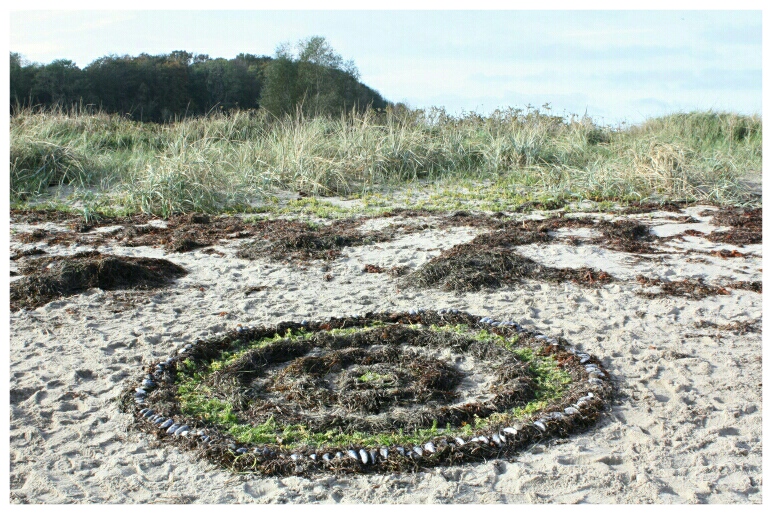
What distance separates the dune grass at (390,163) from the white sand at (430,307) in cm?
291

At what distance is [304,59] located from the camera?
94.6ft

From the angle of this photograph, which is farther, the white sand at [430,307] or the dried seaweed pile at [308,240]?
the dried seaweed pile at [308,240]

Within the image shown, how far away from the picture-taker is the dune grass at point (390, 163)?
9789 mm

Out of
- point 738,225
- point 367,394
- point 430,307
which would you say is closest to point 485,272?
point 430,307

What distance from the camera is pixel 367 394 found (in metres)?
3.87

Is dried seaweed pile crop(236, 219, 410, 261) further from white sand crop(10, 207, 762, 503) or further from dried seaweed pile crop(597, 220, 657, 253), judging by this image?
dried seaweed pile crop(597, 220, 657, 253)

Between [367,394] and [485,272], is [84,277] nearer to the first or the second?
[367,394]

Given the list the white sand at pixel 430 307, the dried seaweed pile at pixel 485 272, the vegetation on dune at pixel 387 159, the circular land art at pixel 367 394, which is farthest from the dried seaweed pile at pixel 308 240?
the circular land art at pixel 367 394

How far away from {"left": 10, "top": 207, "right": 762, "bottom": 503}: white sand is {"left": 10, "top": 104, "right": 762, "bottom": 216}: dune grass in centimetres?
291

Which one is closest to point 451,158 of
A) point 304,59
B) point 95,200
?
point 95,200

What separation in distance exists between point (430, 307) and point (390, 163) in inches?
254

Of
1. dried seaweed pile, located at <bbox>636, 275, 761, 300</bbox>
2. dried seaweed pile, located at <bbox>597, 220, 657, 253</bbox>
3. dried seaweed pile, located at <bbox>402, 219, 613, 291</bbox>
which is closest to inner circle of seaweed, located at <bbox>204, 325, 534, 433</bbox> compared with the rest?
dried seaweed pile, located at <bbox>402, 219, 613, 291</bbox>

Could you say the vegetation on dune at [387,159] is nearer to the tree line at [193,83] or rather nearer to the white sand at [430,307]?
the white sand at [430,307]

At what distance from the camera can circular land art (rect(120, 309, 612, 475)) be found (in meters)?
3.29
